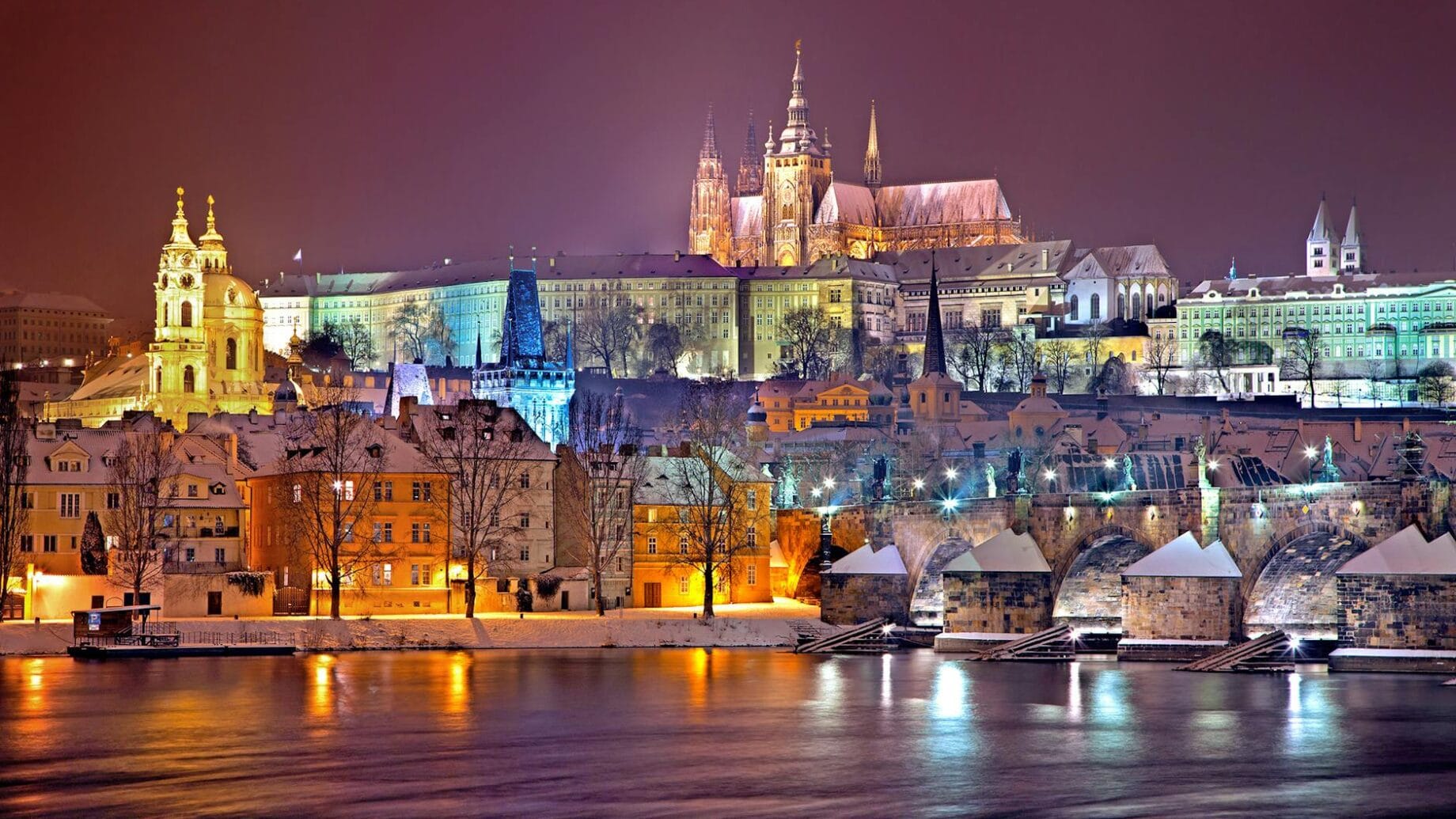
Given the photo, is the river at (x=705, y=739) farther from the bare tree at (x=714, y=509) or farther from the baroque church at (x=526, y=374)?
the baroque church at (x=526, y=374)

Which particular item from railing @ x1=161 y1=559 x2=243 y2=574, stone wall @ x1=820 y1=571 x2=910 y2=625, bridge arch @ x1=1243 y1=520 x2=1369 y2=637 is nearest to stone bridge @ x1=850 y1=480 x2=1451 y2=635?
bridge arch @ x1=1243 y1=520 x2=1369 y2=637

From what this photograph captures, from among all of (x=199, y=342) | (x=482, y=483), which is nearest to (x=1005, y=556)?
(x=482, y=483)

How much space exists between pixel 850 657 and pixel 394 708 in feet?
65.6

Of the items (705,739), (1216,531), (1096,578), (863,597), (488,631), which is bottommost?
(705,739)

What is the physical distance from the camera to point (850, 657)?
77.3m

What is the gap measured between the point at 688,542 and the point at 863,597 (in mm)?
7590

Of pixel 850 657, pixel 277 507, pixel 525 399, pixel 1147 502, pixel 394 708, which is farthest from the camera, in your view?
pixel 525 399

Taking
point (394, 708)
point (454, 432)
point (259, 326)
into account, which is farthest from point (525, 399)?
point (394, 708)

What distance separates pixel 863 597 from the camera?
269ft

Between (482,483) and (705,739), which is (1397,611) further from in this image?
(482,483)

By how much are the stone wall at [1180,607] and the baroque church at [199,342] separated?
311 feet

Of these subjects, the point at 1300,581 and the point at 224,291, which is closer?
the point at 1300,581

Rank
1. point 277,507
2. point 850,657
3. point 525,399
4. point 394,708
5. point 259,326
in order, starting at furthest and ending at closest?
1. point 259,326
2. point 525,399
3. point 277,507
4. point 850,657
5. point 394,708

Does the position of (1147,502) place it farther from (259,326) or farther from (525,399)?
(259,326)
